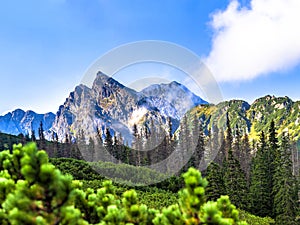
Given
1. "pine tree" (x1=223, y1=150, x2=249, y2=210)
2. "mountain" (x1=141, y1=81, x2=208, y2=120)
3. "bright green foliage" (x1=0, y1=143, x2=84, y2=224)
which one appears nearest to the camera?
"bright green foliage" (x1=0, y1=143, x2=84, y2=224)

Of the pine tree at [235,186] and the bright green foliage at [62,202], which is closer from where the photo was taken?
the bright green foliage at [62,202]

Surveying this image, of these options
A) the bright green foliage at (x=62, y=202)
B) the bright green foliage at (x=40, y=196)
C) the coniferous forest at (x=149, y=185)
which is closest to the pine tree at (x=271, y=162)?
the coniferous forest at (x=149, y=185)

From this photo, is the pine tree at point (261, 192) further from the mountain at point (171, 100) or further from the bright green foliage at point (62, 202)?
the bright green foliage at point (62, 202)

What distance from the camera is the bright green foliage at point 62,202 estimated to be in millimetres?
Answer: 3117

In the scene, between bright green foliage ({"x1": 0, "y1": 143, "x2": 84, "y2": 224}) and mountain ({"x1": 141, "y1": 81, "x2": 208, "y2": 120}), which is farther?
mountain ({"x1": 141, "y1": 81, "x2": 208, "y2": 120})

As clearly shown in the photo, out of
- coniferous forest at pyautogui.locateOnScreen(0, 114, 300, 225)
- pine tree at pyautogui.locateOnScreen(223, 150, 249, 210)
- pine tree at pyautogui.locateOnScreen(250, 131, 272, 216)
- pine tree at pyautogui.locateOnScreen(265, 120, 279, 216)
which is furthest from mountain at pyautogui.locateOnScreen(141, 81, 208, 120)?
pine tree at pyautogui.locateOnScreen(265, 120, 279, 216)

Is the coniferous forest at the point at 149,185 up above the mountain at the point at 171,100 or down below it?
below

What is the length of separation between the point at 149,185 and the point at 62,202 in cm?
2644

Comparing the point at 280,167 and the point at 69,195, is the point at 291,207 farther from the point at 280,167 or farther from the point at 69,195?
the point at 69,195

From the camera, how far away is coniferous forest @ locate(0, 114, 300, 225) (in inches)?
126

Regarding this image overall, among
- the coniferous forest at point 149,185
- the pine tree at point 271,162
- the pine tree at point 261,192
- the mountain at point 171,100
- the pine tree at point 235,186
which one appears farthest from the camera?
the pine tree at point 271,162

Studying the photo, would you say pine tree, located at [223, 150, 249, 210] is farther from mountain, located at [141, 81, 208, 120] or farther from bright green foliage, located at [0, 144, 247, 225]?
bright green foliage, located at [0, 144, 247, 225]

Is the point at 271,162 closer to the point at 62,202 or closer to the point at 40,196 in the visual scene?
the point at 62,202

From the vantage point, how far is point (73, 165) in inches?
1149
